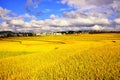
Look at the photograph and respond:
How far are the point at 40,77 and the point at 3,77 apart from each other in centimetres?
246

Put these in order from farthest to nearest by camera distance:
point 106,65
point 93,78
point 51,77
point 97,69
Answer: point 106,65, point 97,69, point 51,77, point 93,78

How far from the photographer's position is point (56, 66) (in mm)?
16703

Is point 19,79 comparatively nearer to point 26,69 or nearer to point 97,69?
point 26,69

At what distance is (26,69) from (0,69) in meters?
2.00

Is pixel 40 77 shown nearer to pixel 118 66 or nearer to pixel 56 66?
pixel 56 66

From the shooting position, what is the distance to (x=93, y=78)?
40.9 feet

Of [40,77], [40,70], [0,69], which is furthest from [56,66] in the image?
[0,69]

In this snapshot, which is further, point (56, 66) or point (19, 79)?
point (56, 66)

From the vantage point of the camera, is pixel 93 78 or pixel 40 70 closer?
pixel 93 78

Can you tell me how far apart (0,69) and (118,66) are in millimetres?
8889

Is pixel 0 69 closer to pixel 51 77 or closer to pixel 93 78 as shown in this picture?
pixel 51 77

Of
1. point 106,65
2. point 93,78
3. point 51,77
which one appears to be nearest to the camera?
point 93,78

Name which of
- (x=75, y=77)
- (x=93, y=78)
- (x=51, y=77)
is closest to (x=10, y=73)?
(x=51, y=77)

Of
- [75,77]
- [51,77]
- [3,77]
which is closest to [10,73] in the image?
[3,77]
